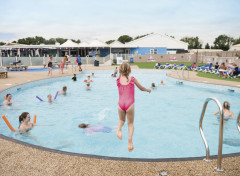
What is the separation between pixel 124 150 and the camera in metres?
5.80

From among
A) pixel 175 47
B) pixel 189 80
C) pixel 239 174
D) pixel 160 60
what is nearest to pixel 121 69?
pixel 239 174

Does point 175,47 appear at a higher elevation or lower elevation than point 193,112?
higher

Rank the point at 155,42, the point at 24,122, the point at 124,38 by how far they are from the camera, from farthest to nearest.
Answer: the point at 124,38
the point at 155,42
the point at 24,122

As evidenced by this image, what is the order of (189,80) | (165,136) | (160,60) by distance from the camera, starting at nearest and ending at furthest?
1. (165,136)
2. (189,80)
3. (160,60)

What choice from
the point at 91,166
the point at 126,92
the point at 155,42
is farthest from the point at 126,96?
the point at 155,42

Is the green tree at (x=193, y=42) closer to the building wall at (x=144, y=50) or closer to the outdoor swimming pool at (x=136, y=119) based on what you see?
the building wall at (x=144, y=50)

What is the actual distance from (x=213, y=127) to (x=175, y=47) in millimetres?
39839

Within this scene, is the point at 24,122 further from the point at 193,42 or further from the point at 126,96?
the point at 193,42

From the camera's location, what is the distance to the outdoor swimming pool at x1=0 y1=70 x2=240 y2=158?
19.7 feet

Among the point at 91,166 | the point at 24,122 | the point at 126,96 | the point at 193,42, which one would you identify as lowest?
the point at 24,122

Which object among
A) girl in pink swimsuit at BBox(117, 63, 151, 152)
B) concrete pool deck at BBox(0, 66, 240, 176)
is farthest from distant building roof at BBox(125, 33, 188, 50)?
concrete pool deck at BBox(0, 66, 240, 176)

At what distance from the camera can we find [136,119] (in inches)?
348

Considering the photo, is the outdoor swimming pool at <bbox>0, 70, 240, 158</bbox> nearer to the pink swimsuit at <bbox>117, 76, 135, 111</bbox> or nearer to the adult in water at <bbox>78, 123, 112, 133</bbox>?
the adult in water at <bbox>78, 123, 112, 133</bbox>

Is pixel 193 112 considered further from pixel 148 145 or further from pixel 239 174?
pixel 239 174
